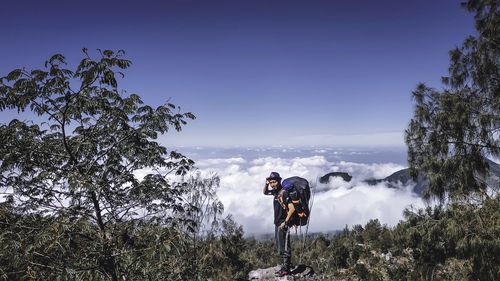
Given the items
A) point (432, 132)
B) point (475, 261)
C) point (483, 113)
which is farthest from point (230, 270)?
point (483, 113)

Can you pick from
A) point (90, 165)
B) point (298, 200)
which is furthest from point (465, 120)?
point (90, 165)

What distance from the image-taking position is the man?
7037 mm

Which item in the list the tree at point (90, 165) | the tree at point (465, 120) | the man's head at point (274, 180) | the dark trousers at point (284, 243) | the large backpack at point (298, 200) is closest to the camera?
the tree at point (90, 165)

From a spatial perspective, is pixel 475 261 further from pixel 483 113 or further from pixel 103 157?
pixel 103 157

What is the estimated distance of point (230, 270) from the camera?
10562mm

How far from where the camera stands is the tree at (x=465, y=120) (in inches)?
389

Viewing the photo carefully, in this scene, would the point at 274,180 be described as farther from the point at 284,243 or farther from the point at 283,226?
the point at 284,243

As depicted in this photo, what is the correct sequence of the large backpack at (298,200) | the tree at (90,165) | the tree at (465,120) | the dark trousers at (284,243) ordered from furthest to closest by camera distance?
1. the tree at (465,120)
2. the dark trousers at (284,243)
3. the large backpack at (298,200)
4. the tree at (90,165)

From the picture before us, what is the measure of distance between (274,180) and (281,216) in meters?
0.73

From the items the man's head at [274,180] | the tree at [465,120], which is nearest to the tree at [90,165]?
the man's head at [274,180]

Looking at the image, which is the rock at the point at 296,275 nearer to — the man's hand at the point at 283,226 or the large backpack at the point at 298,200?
the man's hand at the point at 283,226

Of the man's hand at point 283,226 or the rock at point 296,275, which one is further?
the rock at point 296,275

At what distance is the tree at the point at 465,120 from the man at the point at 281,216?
5.49 m

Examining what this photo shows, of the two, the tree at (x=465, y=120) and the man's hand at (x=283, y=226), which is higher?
the tree at (x=465, y=120)
